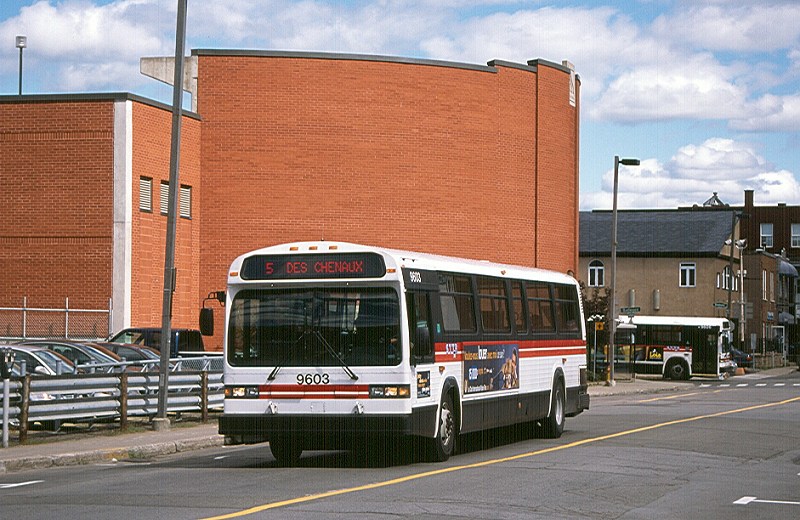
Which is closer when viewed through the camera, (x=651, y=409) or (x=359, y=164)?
(x=651, y=409)

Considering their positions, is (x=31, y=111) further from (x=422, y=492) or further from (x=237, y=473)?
(x=422, y=492)

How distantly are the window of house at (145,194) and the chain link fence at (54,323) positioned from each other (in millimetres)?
3460

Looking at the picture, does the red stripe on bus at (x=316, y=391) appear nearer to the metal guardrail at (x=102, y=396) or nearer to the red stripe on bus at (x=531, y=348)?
the red stripe on bus at (x=531, y=348)

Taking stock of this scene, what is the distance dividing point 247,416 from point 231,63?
3156 centimetres

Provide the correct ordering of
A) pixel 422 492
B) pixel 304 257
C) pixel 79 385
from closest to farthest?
pixel 422 492 < pixel 304 257 < pixel 79 385

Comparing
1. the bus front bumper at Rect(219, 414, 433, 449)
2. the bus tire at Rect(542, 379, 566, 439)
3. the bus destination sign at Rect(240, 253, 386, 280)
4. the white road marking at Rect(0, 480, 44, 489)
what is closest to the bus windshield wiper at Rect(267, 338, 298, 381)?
the bus front bumper at Rect(219, 414, 433, 449)

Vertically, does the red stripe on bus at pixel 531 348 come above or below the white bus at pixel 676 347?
above

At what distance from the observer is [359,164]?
46969mm

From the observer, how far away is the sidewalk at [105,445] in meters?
17.3

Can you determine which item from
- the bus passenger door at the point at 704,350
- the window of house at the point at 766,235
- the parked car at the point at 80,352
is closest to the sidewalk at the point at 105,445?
the parked car at the point at 80,352

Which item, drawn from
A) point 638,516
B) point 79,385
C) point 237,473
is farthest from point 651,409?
point 638,516

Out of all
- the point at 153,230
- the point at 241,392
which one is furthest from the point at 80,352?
the point at 153,230

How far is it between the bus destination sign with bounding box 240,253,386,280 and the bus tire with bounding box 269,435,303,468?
7.49 ft

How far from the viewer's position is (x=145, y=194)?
41125 millimetres
